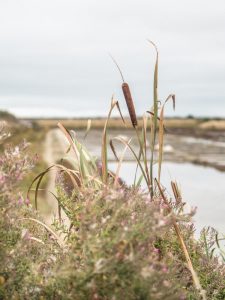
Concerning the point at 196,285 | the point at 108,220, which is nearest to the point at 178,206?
the point at 196,285

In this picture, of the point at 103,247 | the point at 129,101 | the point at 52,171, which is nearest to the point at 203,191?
the point at 52,171

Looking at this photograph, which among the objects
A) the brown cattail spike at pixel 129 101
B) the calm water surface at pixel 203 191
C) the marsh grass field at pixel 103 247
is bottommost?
the calm water surface at pixel 203 191

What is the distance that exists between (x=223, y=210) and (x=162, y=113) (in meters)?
10.8

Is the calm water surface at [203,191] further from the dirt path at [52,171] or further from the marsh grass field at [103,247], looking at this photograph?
the marsh grass field at [103,247]

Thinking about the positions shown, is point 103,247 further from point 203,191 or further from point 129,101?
point 203,191

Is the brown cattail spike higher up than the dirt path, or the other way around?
the brown cattail spike

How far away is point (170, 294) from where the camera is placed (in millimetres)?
2680

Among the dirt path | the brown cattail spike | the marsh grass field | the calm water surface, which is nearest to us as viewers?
the marsh grass field

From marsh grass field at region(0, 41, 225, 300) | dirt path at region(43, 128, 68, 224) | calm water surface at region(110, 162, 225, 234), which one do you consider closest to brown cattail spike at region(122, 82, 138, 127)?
marsh grass field at region(0, 41, 225, 300)

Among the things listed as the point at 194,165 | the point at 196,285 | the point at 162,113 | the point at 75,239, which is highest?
the point at 162,113

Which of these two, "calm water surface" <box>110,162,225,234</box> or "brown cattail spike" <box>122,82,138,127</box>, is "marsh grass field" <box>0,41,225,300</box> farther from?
"calm water surface" <box>110,162,225,234</box>

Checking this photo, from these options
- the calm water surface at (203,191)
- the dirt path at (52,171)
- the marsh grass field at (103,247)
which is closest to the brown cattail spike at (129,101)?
the marsh grass field at (103,247)

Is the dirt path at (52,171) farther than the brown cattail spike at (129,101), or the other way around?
the dirt path at (52,171)

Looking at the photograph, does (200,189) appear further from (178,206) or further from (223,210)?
(178,206)
